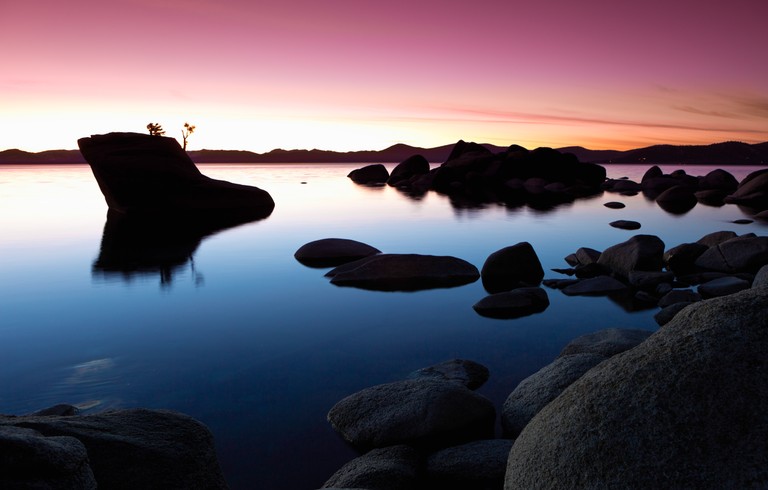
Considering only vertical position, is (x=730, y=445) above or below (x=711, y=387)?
below

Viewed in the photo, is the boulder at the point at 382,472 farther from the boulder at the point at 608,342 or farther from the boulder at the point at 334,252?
the boulder at the point at 334,252

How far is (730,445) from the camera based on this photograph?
2.72 meters

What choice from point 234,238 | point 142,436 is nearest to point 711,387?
point 142,436

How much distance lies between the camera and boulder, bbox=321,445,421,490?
4.31 m

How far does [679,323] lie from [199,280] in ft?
41.3

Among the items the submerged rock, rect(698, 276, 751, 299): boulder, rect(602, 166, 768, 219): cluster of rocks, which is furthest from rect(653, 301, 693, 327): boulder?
the submerged rock

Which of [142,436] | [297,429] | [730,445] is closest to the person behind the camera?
[730,445]

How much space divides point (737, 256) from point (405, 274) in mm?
7609

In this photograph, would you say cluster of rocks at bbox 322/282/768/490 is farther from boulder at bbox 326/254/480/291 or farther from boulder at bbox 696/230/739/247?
boulder at bbox 696/230/739/247

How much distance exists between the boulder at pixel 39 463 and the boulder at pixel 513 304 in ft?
26.6

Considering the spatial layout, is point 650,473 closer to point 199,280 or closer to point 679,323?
point 679,323

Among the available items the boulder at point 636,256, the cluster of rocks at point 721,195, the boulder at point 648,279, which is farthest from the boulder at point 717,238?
the cluster of rocks at point 721,195

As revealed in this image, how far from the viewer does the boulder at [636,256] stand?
42.0ft

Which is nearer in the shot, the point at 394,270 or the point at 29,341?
the point at 29,341
